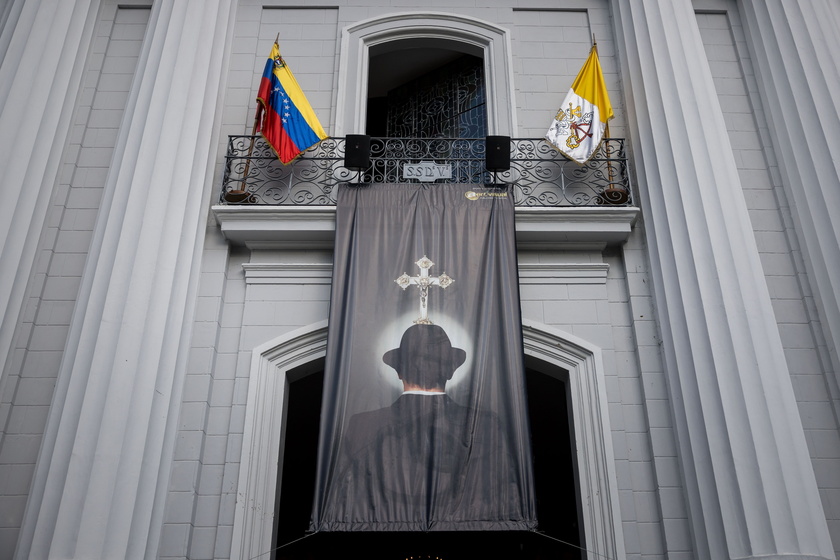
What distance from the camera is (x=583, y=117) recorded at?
7.46m

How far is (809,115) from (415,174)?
3.59m

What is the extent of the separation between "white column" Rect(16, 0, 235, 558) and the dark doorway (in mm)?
Answer: 3862

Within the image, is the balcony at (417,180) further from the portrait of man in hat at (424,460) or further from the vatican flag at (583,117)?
the portrait of man in hat at (424,460)

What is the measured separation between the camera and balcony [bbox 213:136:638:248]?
7.03 m

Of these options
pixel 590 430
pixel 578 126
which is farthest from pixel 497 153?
pixel 590 430

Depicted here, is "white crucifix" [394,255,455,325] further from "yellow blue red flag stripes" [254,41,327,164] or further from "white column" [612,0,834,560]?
"white column" [612,0,834,560]

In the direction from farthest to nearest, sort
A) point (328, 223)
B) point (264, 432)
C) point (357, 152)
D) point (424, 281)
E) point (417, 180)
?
1. point (417, 180)
2. point (357, 152)
3. point (328, 223)
4. point (424, 281)
5. point (264, 432)

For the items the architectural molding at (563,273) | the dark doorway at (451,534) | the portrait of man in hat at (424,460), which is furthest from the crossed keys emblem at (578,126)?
the dark doorway at (451,534)

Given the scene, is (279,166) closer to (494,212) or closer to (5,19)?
(494,212)

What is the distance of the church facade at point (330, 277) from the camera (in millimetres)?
5582

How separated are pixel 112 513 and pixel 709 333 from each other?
4.47 m

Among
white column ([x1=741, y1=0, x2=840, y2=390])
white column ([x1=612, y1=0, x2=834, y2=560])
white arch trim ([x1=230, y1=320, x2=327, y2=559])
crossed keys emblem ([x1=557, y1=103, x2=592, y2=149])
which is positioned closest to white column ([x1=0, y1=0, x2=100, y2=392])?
white arch trim ([x1=230, y1=320, x2=327, y2=559])

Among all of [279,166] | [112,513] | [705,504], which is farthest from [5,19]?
[705,504]

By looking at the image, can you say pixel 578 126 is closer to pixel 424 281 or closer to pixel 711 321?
pixel 424 281
